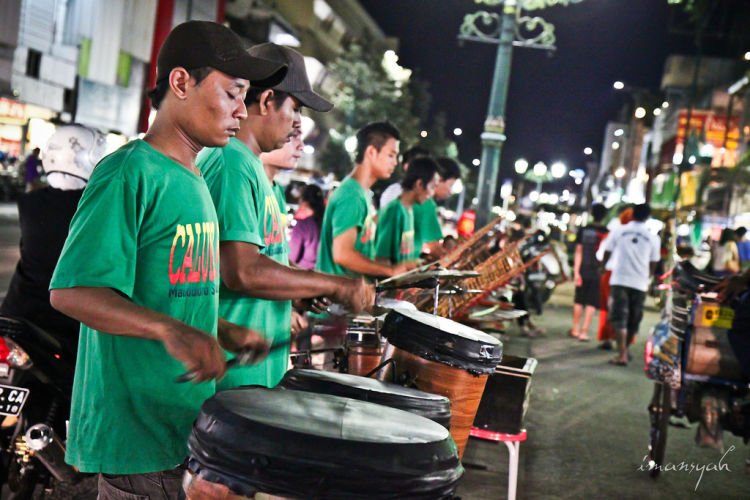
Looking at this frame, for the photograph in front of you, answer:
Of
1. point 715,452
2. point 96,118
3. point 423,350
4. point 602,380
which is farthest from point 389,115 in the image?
point 423,350

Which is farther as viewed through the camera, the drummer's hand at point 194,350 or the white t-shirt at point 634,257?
the white t-shirt at point 634,257

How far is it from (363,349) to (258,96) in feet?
4.96

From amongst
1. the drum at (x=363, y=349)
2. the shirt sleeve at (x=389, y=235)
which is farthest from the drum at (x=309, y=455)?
the shirt sleeve at (x=389, y=235)

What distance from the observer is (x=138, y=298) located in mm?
2551

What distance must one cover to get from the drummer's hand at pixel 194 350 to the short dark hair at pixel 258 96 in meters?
1.55

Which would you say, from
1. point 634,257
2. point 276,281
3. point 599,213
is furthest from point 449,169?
point 276,281

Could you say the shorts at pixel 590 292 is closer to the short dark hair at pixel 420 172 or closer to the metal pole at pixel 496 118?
the metal pole at pixel 496 118

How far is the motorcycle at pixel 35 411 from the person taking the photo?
4.54 meters

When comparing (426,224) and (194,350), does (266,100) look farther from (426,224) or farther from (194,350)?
(426,224)

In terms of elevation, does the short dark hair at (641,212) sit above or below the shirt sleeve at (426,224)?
above

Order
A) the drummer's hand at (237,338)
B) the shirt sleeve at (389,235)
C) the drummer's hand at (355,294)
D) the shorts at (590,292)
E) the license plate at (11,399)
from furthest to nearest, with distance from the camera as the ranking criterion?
the shorts at (590,292)
the shirt sleeve at (389,235)
the license plate at (11,399)
the drummer's hand at (355,294)
the drummer's hand at (237,338)

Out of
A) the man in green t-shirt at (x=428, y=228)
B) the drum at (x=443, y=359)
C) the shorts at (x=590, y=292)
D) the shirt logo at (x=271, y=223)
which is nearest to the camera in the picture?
the shirt logo at (x=271, y=223)

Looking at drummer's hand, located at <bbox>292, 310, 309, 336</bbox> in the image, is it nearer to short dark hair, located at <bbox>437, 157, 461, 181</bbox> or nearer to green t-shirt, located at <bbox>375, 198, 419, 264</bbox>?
green t-shirt, located at <bbox>375, 198, 419, 264</bbox>

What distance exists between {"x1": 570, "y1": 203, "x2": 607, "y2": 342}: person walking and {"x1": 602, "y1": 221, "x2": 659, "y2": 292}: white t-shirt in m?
1.91
